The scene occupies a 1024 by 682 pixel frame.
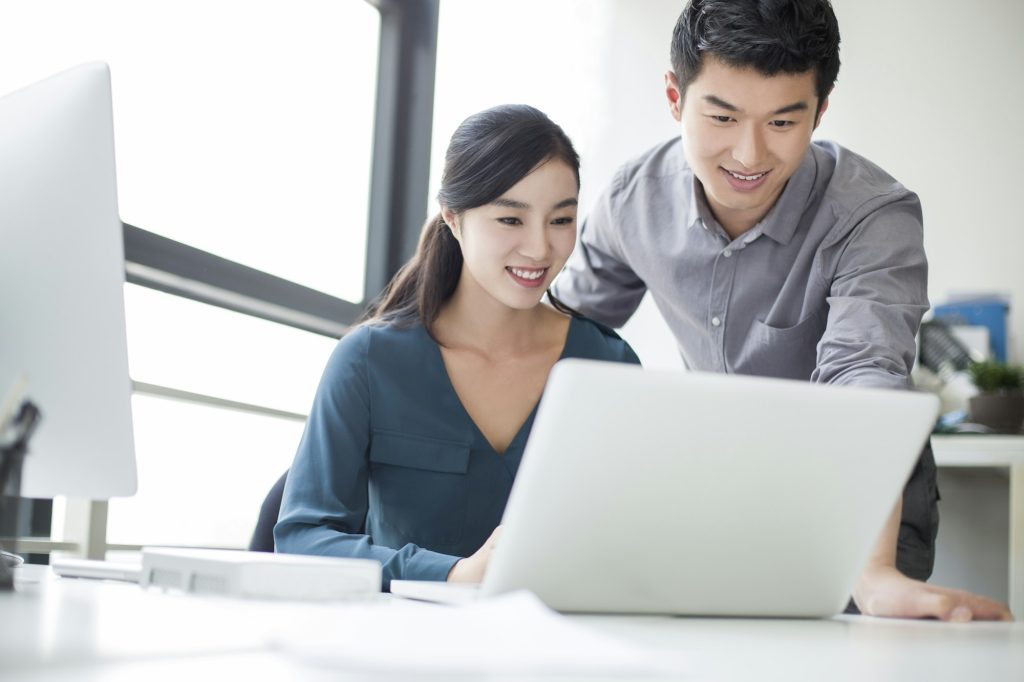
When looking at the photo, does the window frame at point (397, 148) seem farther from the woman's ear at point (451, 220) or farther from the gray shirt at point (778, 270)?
the woman's ear at point (451, 220)

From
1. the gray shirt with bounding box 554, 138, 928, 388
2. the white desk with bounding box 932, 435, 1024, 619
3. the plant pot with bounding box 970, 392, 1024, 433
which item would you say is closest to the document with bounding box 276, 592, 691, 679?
the gray shirt with bounding box 554, 138, 928, 388

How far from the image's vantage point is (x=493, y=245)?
5.39 feet

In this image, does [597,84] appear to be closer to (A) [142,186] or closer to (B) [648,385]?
(A) [142,186]

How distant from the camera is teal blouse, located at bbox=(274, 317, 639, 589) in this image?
150 cm

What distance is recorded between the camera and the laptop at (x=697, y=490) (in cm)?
75

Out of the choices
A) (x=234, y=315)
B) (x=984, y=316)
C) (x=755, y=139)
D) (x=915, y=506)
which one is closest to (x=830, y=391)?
(x=755, y=139)

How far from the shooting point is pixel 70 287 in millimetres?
817

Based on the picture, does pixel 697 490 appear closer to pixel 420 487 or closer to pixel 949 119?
pixel 420 487

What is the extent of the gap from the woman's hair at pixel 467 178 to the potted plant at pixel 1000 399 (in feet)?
5.54

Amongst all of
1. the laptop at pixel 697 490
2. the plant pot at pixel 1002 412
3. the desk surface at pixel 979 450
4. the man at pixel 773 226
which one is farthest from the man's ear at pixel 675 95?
the plant pot at pixel 1002 412

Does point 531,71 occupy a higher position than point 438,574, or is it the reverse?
point 531,71

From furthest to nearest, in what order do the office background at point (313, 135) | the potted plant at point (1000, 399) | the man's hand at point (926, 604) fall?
1. the potted plant at point (1000, 399)
2. the office background at point (313, 135)
3. the man's hand at point (926, 604)

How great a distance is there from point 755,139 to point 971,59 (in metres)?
2.07

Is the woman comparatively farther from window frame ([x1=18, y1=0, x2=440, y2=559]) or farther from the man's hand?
window frame ([x1=18, y1=0, x2=440, y2=559])
